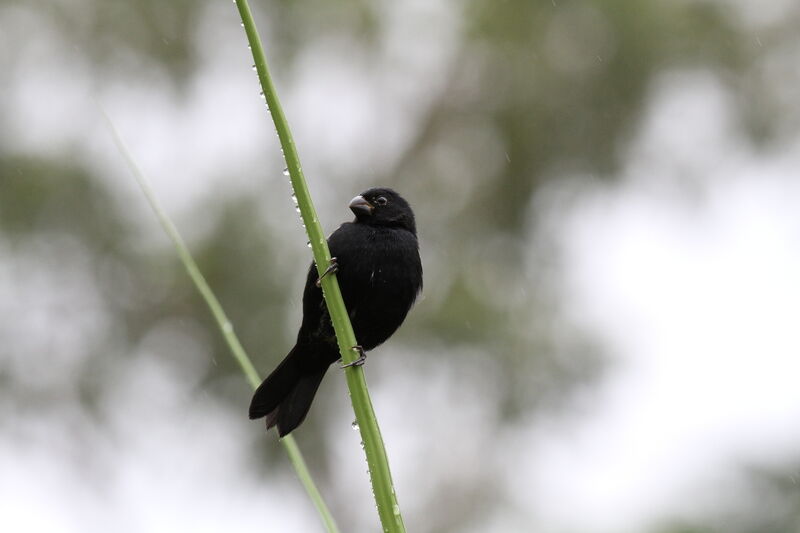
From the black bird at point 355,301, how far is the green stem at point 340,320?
1292 mm

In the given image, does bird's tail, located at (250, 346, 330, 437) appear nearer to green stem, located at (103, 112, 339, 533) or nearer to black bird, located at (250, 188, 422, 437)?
black bird, located at (250, 188, 422, 437)

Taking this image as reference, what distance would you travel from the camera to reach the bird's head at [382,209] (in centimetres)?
295

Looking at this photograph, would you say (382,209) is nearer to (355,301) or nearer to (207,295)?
(355,301)

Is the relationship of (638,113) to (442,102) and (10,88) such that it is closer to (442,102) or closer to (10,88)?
(442,102)

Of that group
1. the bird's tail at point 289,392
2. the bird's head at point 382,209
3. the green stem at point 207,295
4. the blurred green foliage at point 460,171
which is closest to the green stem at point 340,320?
the green stem at point 207,295

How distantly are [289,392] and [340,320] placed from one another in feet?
4.55

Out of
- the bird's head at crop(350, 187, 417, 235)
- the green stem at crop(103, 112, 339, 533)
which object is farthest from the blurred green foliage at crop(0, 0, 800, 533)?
the green stem at crop(103, 112, 339, 533)

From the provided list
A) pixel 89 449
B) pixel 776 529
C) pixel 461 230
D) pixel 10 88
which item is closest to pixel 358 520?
pixel 89 449

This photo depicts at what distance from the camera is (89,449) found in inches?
425

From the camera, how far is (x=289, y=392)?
2.69 meters

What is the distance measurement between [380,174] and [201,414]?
3642 millimetres

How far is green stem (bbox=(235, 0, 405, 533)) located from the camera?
44.5 inches

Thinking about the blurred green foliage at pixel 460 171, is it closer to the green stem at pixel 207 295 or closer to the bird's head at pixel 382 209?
the bird's head at pixel 382 209

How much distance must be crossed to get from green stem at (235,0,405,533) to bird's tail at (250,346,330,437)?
3.98 feet
